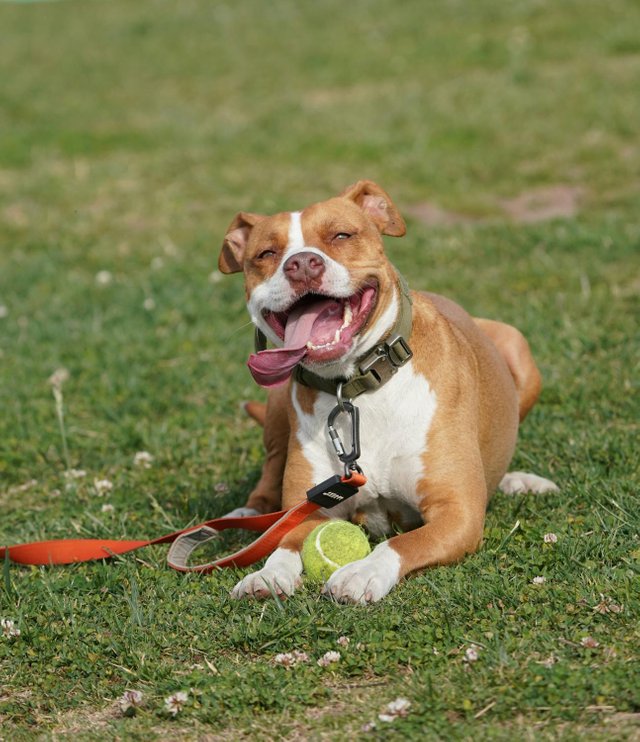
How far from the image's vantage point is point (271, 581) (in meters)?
3.99

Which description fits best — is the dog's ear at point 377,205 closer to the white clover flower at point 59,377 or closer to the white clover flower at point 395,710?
the white clover flower at point 395,710

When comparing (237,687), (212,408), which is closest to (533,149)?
(212,408)

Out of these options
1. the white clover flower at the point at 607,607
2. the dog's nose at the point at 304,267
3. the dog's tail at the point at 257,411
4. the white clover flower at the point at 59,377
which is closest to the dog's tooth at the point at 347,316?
the dog's nose at the point at 304,267

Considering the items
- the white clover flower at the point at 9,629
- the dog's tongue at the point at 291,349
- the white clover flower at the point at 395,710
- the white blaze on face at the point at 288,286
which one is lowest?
the white clover flower at the point at 9,629

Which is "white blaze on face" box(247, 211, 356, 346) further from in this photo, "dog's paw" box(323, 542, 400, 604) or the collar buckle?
"dog's paw" box(323, 542, 400, 604)

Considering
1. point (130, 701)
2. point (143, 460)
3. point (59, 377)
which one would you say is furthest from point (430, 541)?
point (59, 377)

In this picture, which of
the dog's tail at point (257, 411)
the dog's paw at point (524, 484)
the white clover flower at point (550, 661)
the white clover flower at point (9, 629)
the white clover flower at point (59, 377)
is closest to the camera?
the white clover flower at point (550, 661)

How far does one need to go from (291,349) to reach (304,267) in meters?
0.30

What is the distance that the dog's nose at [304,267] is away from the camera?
4012 millimetres

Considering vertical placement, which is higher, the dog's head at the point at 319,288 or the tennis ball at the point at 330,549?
the dog's head at the point at 319,288

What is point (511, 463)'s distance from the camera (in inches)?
210

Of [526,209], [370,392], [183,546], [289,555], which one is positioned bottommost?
[526,209]

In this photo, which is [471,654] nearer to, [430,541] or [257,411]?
[430,541]

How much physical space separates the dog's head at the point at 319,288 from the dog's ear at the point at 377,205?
8 cm
